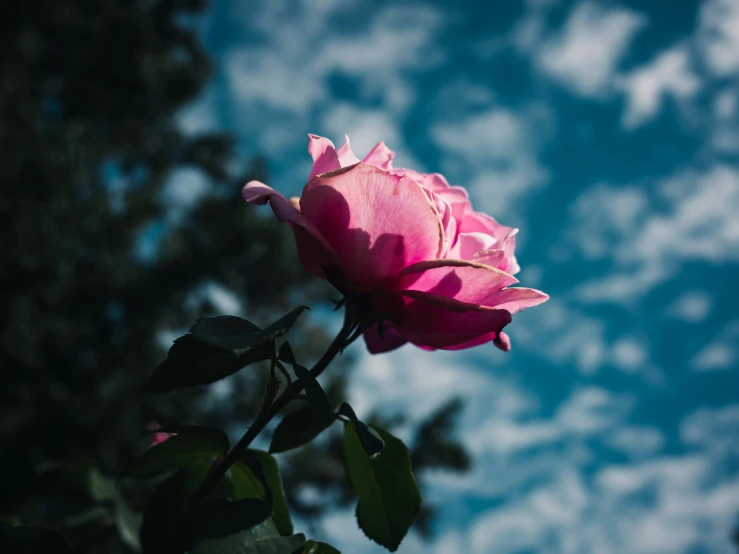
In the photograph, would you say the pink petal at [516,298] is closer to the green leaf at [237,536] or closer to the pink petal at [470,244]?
the pink petal at [470,244]

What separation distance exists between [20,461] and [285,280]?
3.69m

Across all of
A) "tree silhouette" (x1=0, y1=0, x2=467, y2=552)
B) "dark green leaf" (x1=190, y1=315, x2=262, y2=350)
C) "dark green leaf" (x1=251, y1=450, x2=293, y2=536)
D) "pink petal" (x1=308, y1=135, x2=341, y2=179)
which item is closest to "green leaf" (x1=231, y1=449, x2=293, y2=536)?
"dark green leaf" (x1=251, y1=450, x2=293, y2=536)

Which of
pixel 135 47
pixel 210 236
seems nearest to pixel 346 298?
pixel 210 236

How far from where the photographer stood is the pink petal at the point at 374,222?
0.38 m

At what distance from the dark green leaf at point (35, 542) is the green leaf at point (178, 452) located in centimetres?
6

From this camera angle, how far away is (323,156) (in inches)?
15.9

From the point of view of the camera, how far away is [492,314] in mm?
364

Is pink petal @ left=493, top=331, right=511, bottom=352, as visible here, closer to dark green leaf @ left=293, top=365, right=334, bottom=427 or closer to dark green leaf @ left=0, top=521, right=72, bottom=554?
dark green leaf @ left=293, top=365, right=334, bottom=427

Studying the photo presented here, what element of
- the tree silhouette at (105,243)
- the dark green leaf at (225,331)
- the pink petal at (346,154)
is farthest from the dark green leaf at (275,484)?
the tree silhouette at (105,243)

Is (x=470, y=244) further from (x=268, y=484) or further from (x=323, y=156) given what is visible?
(x=268, y=484)

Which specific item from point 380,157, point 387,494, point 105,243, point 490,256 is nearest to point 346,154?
point 380,157

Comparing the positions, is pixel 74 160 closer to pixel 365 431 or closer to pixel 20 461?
pixel 20 461

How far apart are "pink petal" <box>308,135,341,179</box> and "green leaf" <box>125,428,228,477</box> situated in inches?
7.9

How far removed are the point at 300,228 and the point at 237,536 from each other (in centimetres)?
19
